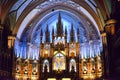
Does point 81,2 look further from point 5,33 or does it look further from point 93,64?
point 5,33

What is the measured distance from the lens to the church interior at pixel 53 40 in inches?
992

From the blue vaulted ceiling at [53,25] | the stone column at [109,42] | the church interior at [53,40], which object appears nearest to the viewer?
the stone column at [109,42]

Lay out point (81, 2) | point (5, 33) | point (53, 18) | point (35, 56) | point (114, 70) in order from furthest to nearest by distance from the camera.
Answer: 1. point (53, 18)
2. point (35, 56)
3. point (81, 2)
4. point (5, 33)
5. point (114, 70)

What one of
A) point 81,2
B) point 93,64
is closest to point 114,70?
point 93,64

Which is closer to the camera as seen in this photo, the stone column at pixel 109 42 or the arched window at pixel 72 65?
the stone column at pixel 109 42

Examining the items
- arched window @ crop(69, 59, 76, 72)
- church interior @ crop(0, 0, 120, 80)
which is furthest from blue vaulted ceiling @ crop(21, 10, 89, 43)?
arched window @ crop(69, 59, 76, 72)

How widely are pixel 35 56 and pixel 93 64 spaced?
7568mm

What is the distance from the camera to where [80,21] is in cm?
2997

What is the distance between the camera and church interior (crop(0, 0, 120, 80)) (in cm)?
2519

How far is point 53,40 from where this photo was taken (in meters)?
29.3

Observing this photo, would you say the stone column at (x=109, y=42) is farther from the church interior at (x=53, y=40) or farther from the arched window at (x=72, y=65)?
the arched window at (x=72, y=65)

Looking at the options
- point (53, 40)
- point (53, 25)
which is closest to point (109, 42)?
point (53, 40)

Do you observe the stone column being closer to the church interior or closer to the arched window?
the church interior

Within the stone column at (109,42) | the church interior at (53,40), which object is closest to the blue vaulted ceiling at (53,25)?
the church interior at (53,40)
